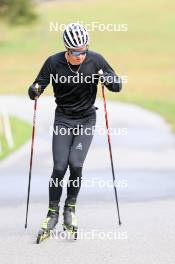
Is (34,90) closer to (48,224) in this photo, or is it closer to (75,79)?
(75,79)

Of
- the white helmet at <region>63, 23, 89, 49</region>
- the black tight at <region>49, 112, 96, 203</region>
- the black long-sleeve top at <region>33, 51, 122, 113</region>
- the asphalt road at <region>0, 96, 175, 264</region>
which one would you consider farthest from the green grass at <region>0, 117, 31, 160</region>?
the white helmet at <region>63, 23, 89, 49</region>

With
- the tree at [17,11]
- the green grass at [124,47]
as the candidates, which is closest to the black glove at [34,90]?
the tree at [17,11]

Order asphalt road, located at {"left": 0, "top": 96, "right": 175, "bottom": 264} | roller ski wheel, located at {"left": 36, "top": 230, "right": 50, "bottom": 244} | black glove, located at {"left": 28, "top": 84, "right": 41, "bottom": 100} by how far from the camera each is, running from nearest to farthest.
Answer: asphalt road, located at {"left": 0, "top": 96, "right": 175, "bottom": 264} < roller ski wheel, located at {"left": 36, "top": 230, "right": 50, "bottom": 244} < black glove, located at {"left": 28, "top": 84, "right": 41, "bottom": 100}

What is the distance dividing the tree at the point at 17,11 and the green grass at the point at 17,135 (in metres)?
3.22

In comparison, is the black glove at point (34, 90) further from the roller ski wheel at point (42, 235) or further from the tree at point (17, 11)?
the tree at point (17, 11)

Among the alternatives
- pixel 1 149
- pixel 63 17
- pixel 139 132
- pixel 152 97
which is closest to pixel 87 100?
pixel 1 149

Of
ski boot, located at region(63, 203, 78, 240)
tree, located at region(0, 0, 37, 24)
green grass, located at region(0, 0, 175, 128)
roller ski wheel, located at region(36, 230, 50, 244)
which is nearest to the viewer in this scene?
roller ski wheel, located at region(36, 230, 50, 244)

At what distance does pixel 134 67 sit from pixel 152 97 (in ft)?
85.4

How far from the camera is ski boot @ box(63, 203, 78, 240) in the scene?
27.8 ft

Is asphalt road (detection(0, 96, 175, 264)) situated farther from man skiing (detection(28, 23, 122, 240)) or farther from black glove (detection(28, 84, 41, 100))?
black glove (detection(28, 84, 41, 100))

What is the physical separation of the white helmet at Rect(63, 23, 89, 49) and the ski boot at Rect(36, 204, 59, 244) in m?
1.75

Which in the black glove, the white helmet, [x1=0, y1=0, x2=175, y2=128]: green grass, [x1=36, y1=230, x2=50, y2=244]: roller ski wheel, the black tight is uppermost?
the white helmet

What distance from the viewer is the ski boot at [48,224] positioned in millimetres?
8270

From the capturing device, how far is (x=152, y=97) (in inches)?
1718
